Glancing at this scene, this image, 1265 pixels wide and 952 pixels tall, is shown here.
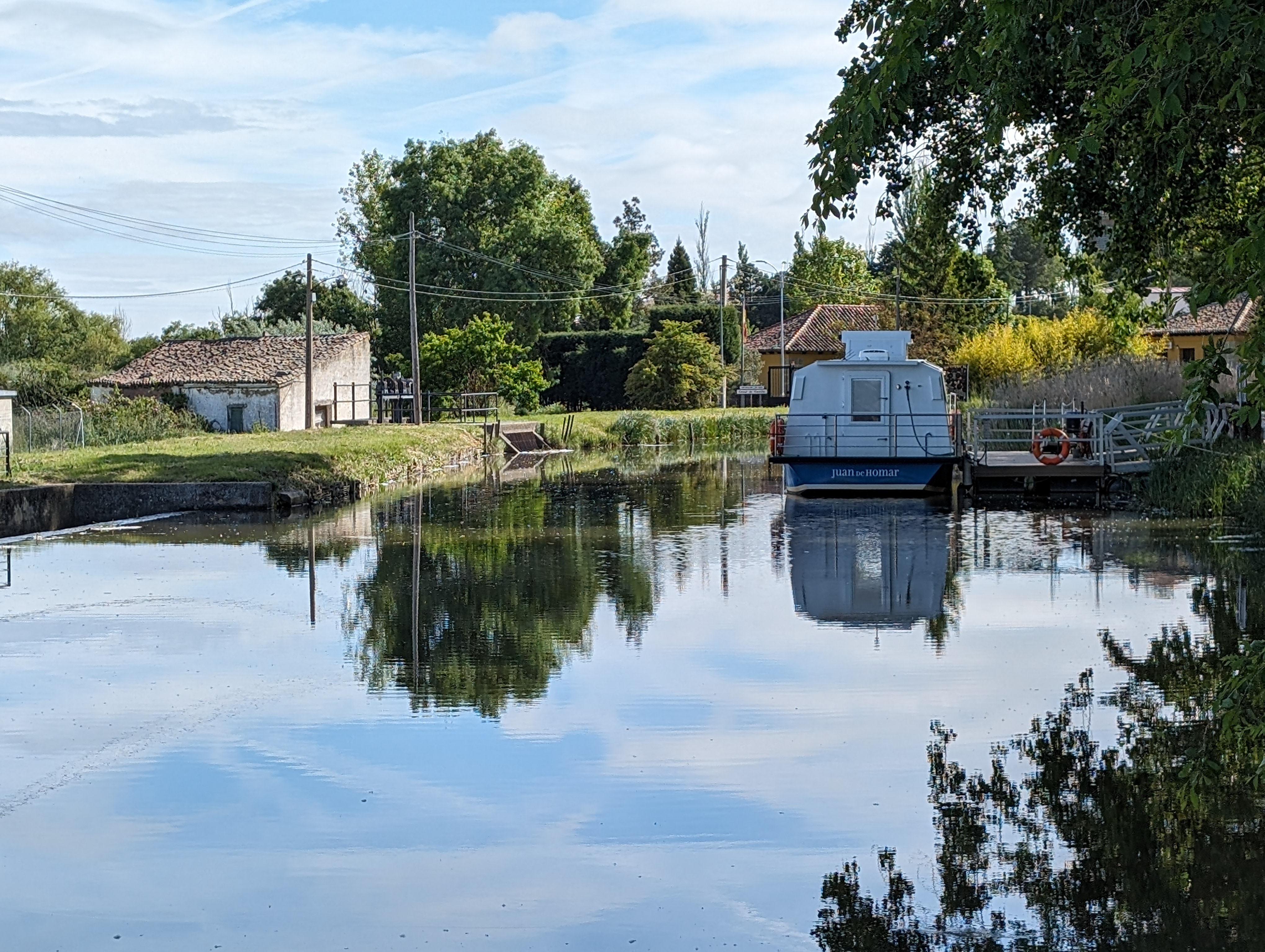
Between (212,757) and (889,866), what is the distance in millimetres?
4628

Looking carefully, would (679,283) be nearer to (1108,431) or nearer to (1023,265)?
(1023,265)

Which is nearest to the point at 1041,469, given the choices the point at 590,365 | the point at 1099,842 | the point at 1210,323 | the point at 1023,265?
the point at 1099,842

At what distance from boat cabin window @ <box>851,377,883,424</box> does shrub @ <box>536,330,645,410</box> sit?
42.3 meters

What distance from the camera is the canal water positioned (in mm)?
7230

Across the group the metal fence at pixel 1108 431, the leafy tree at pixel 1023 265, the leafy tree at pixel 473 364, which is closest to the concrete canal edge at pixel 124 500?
the metal fence at pixel 1108 431

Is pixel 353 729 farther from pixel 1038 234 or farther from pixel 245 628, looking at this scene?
pixel 1038 234

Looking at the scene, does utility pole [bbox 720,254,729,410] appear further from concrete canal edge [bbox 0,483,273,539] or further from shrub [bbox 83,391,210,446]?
concrete canal edge [bbox 0,483,273,539]

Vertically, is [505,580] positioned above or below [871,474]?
below

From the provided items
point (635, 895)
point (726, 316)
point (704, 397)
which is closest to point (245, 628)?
point (635, 895)

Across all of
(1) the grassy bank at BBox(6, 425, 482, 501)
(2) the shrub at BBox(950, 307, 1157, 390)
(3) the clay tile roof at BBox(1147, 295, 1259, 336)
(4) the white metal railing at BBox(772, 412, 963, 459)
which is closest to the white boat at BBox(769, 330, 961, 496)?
(4) the white metal railing at BBox(772, 412, 963, 459)

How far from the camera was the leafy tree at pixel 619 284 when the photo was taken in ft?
285

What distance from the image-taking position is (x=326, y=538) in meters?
24.6

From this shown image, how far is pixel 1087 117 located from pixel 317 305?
80.2 metres

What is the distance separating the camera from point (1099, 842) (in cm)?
821
